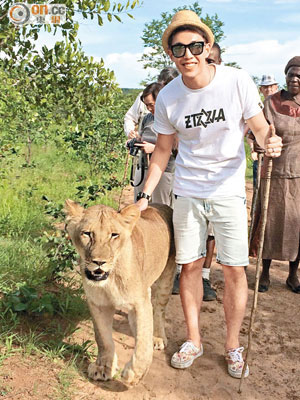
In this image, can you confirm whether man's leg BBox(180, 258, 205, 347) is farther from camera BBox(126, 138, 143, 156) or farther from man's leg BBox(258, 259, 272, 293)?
man's leg BBox(258, 259, 272, 293)

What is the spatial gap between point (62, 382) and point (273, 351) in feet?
5.13

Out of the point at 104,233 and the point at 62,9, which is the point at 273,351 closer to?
the point at 104,233

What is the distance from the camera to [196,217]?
9.72ft

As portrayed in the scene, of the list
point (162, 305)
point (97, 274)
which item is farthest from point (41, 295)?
point (97, 274)

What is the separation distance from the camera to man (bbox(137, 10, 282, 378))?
2680mm

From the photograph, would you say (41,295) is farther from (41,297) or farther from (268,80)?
→ (268,80)

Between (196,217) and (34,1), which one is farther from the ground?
(34,1)

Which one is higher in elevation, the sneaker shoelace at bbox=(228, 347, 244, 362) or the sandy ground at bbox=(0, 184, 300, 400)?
the sneaker shoelace at bbox=(228, 347, 244, 362)

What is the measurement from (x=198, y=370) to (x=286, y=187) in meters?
2.15

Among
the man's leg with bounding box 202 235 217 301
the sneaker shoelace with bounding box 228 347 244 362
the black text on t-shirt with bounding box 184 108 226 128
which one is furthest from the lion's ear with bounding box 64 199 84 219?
the man's leg with bounding box 202 235 217 301

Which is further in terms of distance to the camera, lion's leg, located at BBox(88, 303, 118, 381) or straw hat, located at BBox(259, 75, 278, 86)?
straw hat, located at BBox(259, 75, 278, 86)

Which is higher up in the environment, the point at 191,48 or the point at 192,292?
the point at 191,48

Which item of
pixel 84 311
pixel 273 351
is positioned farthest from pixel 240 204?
pixel 84 311

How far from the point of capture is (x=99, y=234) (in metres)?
2.45
